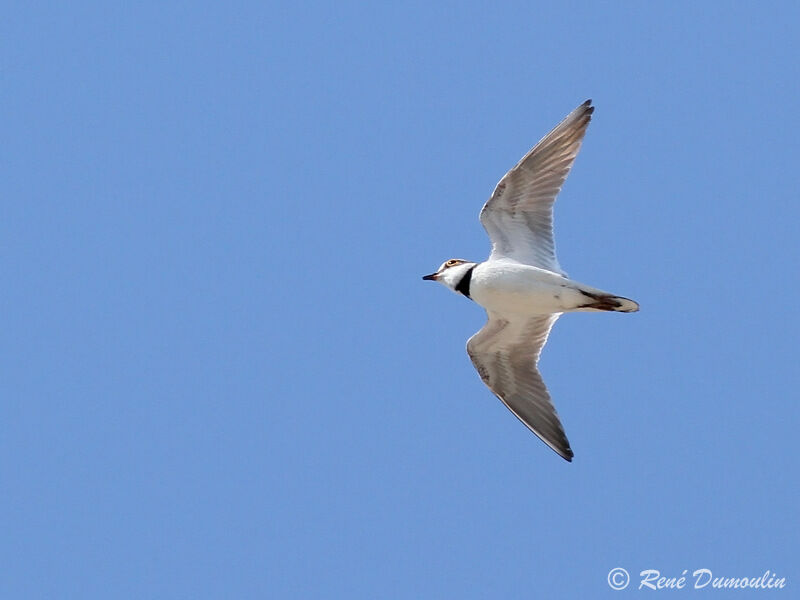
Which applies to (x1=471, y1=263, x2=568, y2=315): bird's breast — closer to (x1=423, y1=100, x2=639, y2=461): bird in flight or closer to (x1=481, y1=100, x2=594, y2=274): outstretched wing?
(x1=423, y1=100, x2=639, y2=461): bird in flight

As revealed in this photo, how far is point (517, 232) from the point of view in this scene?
14.4 metres

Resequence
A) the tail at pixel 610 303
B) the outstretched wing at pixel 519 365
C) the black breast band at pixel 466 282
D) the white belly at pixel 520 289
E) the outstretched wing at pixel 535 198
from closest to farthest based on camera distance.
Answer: the tail at pixel 610 303
the white belly at pixel 520 289
the outstretched wing at pixel 535 198
the black breast band at pixel 466 282
the outstretched wing at pixel 519 365

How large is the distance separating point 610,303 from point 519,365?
2.04m

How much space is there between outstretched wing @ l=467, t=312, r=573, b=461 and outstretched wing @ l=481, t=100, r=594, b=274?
2.99 feet

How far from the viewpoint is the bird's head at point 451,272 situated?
1477 cm

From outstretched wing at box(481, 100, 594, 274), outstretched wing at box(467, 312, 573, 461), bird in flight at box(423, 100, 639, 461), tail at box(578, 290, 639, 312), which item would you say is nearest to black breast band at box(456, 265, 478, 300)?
bird in flight at box(423, 100, 639, 461)

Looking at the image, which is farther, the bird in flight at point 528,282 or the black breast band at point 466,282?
the black breast band at point 466,282

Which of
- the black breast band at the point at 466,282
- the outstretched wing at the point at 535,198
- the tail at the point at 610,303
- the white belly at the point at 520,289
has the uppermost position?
the outstretched wing at the point at 535,198

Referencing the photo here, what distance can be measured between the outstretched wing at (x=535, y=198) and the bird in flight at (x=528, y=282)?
0.04 feet

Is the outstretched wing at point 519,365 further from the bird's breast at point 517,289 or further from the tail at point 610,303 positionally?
the tail at point 610,303

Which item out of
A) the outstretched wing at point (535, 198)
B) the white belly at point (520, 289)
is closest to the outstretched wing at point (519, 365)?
the white belly at point (520, 289)

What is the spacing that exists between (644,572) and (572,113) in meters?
5.51

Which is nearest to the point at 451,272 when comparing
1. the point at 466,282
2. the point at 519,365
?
the point at 466,282

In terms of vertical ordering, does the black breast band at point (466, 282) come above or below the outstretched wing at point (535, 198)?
below
